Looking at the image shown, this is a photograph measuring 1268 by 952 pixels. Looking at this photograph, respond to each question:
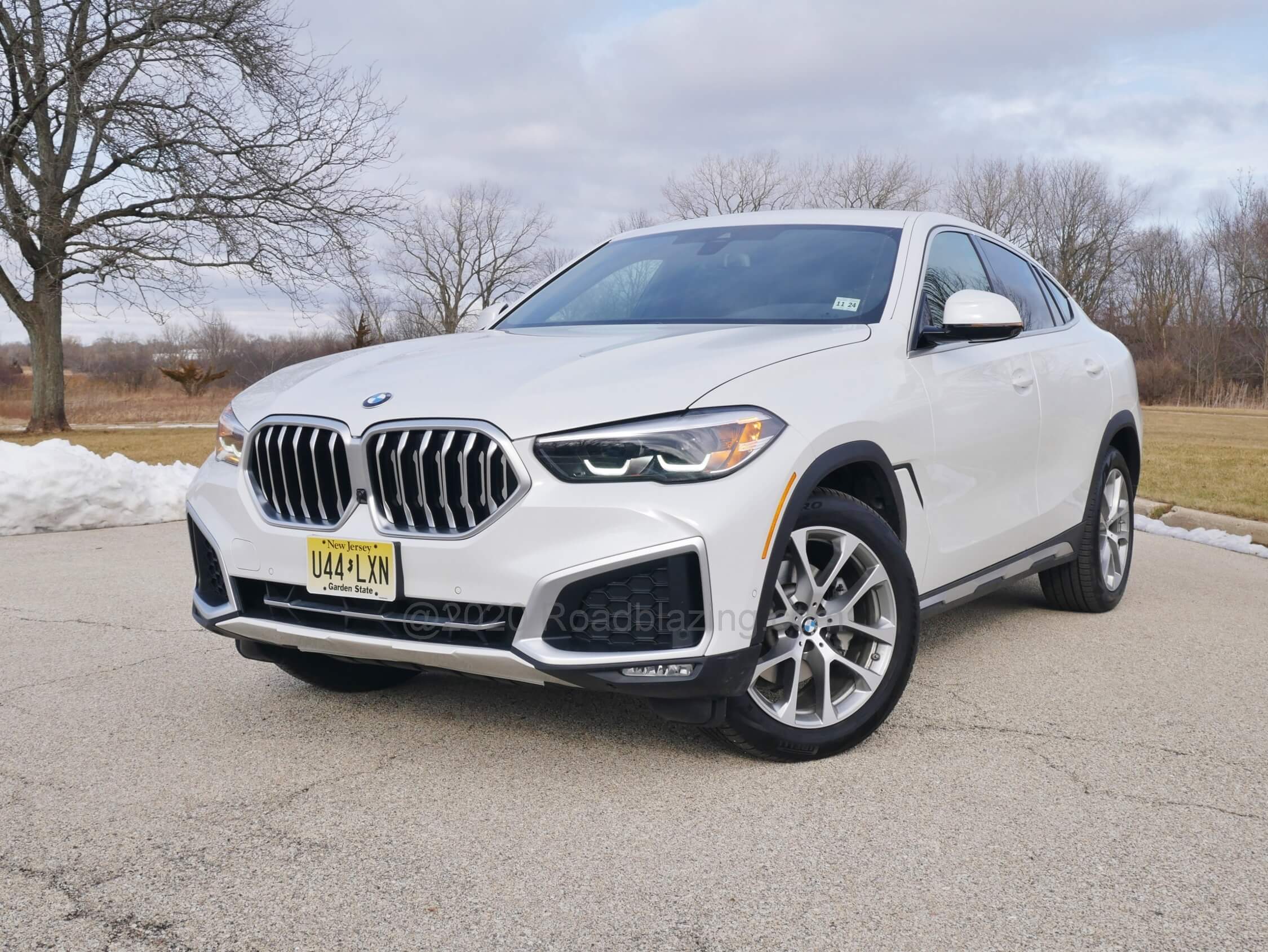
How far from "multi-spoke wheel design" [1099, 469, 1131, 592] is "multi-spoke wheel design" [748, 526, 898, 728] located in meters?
2.48

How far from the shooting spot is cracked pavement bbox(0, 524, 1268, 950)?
2.44 meters

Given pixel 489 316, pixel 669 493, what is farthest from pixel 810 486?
pixel 489 316

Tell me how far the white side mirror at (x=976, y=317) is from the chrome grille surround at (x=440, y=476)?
171 cm

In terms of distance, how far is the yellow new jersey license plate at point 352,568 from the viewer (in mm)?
3113

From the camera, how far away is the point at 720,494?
9.76 feet

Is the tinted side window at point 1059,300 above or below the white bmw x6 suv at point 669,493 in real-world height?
above

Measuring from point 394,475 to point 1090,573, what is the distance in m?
3.72

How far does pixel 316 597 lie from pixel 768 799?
1.40 m

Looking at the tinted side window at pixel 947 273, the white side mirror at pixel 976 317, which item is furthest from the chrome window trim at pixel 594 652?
the tinted side window at pixel 947 273

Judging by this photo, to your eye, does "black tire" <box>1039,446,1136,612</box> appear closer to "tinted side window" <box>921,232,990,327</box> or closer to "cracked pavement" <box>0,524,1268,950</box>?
"cracked pavement" <box>0,524,1268,950</box>

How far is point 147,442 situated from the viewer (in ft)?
68.5

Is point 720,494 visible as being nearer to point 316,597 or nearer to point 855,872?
point 855,872

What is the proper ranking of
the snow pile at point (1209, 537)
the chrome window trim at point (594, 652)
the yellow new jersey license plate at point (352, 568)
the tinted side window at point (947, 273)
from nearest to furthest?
the chrome window trim at point (594, 652) → the yellow new jersey license plate at point (352, 568) → the tinted side window at point (947, 273) → the snow pile at point (1209, 537)

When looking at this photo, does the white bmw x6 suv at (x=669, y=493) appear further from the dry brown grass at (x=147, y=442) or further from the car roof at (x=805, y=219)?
the dry brown grass at (x=147, y=442)
